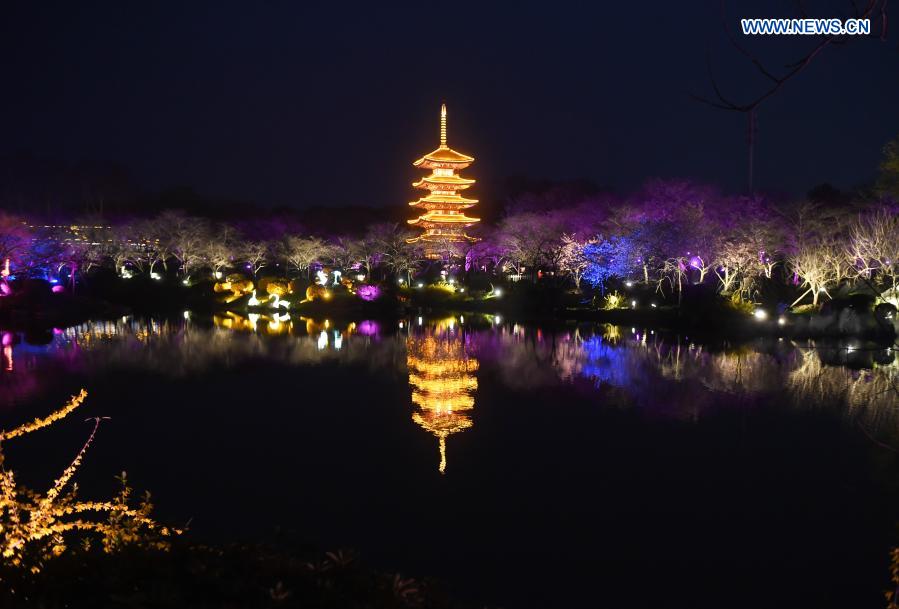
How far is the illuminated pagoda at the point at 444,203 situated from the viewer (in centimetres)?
5106

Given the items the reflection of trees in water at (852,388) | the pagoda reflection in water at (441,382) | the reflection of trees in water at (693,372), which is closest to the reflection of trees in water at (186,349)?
the pagoda reflection in water at (441,382)

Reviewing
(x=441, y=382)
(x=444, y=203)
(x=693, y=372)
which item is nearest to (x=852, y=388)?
(x=693, y=372)

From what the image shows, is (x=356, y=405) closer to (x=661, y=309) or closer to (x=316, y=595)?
(x=316, y=595)

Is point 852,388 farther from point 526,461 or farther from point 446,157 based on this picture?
point 446,157

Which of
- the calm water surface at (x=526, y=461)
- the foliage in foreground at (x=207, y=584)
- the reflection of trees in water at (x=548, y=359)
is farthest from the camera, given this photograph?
the reflection of trees in water at (x=548, y=359)

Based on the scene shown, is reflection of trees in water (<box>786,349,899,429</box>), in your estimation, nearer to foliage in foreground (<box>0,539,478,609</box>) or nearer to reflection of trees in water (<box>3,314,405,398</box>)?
reflection of trees in water (<box>3,314,405,398</box>)

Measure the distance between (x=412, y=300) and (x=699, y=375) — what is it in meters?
26.6

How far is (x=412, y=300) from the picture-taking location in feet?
142

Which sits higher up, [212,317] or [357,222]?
[357,222]

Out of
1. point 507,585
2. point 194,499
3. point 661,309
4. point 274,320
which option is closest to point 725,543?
point 507,585

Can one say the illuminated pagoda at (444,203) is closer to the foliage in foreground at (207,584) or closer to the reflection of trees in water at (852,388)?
the reflection of trees in water at (852,388)

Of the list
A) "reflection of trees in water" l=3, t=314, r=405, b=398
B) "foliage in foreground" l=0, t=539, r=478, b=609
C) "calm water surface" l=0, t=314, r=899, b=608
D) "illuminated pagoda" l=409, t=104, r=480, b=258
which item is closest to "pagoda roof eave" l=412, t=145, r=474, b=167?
"illuminated pagoda" l=409, t=104, r=480, b=258

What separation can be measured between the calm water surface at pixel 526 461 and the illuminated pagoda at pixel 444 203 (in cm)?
3017

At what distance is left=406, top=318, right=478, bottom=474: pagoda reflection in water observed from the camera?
1330 centimetres
